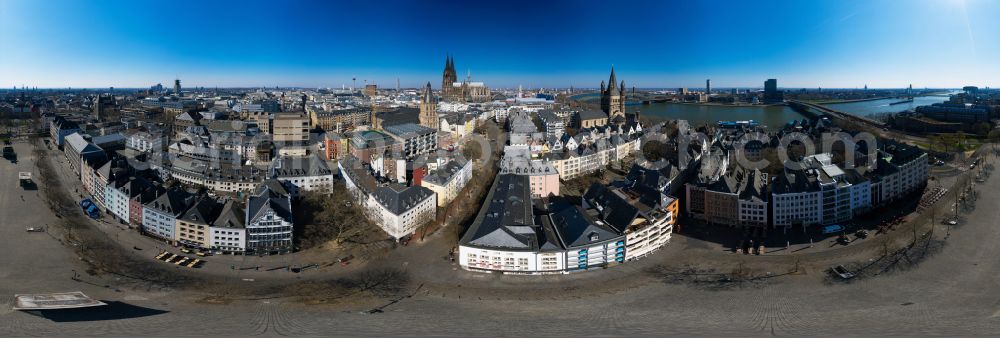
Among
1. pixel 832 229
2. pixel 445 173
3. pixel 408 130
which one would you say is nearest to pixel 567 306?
pixel 445 173

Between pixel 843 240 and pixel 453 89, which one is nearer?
pixel 843 240

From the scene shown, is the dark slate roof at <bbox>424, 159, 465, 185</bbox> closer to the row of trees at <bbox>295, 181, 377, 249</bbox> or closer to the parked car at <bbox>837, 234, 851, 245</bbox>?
the row of trees at <bbox>295, 181, 377, 249</bbox>

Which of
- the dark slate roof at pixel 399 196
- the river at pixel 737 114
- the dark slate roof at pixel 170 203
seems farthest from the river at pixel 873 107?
the dark slate roof at pixel 170 203

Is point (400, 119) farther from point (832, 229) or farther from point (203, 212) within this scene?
point (832, 229)

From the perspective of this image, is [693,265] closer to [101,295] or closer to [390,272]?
[390,272]

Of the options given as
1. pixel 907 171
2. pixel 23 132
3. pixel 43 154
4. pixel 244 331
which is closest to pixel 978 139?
pixel 907 171

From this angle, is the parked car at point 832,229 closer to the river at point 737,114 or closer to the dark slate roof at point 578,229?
the dark slate roof at point 578,229
